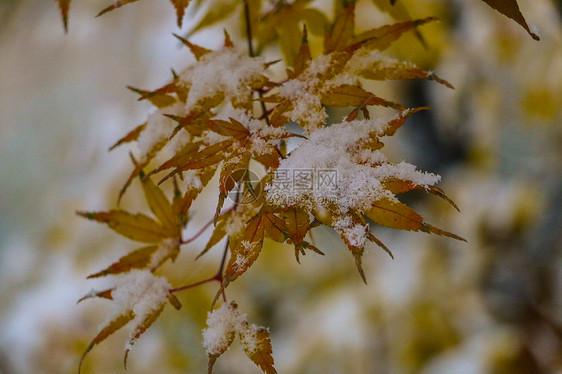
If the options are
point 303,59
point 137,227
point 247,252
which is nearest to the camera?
point 247,252

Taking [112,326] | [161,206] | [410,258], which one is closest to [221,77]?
[161,206]

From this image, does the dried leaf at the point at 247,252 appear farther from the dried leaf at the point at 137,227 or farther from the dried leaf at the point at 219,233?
the dried leaf at the point at 137,227

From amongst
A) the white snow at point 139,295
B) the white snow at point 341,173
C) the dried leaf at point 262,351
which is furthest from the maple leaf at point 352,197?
the white snow at point 139,295

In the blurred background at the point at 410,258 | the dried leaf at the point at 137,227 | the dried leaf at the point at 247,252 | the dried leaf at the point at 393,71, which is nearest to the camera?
the dried leaf at the point at 247,252

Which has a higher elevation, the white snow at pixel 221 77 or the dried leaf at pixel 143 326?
the white snow at pixel 221 77

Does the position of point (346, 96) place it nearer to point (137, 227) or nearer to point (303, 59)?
point (303, 59)

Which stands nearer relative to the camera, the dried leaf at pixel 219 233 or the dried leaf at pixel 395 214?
the dried leaf at pixel 395 214

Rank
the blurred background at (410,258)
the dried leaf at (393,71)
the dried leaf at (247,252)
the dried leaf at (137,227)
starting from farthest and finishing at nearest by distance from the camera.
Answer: the blurred background at (410,258) < the dried leaf at (137,227) < the dried leaf at (393,71) < the dried leaf at (247,252)

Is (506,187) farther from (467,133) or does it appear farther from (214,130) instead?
(214,130)
